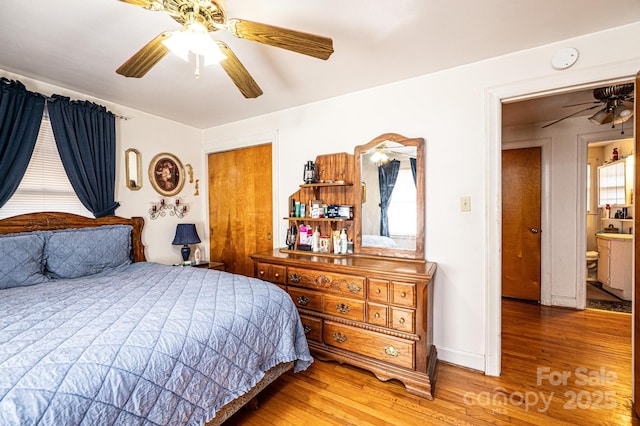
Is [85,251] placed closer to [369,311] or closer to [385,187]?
[369,311]

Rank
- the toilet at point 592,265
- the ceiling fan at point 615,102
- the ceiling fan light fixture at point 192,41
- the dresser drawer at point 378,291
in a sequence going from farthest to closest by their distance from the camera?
the toilet at point 592,265 < the ceiling fan at point 615,102 < the dresser drawer at point 378,291 < the ceiling fan light fixture at point 192,41

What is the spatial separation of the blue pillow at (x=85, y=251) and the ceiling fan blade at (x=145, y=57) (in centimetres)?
162

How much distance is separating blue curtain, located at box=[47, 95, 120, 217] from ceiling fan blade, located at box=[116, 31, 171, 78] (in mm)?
1432

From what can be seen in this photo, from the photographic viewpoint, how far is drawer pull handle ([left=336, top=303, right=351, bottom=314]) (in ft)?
7.10

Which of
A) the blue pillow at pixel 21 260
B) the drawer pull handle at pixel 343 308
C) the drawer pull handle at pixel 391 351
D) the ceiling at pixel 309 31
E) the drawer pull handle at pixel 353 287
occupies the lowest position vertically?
the drawer pull handle at pixel 391 351

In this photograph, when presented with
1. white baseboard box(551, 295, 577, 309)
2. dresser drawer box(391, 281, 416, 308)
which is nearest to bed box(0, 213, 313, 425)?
dresser drawer box(391, 281, 416, 308)

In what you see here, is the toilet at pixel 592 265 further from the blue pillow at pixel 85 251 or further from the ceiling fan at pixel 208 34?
the blue pillow at pixel 85 251

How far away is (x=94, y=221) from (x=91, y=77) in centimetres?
134

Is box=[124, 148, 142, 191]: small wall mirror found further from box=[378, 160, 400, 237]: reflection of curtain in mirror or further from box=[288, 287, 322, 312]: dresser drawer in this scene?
box=[378, 160, 400, 237]: reflection of curtain in mirror

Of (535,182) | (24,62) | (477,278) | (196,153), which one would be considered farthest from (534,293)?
(24,62)

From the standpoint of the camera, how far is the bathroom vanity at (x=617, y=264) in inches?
147

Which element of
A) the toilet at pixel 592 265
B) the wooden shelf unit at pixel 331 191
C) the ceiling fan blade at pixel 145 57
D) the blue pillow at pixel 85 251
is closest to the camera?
the ceiling fan blade at pixel 145 57

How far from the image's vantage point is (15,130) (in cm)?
223

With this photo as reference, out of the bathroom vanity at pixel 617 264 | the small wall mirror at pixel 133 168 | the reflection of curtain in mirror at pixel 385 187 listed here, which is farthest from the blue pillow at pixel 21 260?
the bathroom vanity at pixel 617 264
